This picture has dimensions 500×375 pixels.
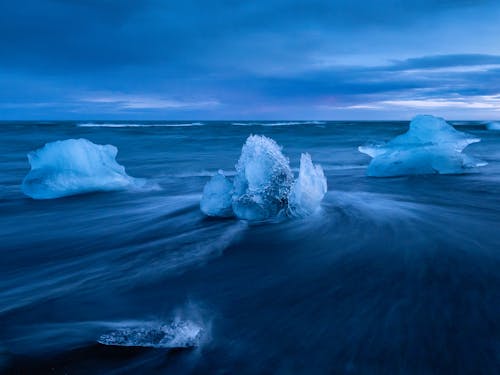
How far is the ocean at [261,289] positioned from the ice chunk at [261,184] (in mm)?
242

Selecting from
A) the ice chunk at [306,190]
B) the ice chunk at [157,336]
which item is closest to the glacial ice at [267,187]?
the ice chunk at [306,190]

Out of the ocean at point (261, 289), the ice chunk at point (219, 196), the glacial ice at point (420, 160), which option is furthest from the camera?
the glacial ice at point (420, 160)

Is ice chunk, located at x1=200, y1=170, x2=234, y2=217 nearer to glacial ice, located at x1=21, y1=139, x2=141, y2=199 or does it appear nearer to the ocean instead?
the ocean

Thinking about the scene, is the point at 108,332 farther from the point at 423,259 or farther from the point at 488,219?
the point at 488,219

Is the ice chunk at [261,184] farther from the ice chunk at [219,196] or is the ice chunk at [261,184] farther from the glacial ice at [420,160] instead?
the glacial ice at [420,160]

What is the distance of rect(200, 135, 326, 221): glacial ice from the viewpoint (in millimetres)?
5035

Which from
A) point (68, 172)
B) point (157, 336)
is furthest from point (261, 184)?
point (68, 172)

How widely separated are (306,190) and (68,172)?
15.8 ft

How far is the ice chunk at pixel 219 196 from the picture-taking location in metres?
5.32

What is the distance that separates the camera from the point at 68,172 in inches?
295

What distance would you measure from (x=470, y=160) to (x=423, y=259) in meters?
8.50

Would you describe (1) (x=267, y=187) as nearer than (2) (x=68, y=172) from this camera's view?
Yes

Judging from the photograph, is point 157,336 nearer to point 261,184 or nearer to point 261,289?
point 261,289

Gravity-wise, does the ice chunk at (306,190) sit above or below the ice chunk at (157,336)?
above
